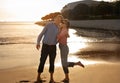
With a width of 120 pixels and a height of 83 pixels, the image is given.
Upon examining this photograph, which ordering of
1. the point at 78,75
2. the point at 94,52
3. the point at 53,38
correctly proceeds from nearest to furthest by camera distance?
the point at 53,38 → the point at 78,75 → the point at 94,52

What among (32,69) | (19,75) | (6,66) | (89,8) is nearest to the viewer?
(19,75)

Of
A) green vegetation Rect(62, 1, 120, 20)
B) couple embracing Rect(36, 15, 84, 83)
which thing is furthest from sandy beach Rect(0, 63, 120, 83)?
green vegetation Rect(62, 1, 120, 20)

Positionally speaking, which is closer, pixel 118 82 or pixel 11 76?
pixel 118 82

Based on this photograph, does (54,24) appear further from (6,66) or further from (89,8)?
(89,8)

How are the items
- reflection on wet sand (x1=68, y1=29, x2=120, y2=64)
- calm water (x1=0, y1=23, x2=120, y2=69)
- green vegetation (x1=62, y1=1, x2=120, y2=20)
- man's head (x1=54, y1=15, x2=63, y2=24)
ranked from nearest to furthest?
man's head (x1=54, y1=15, x2=63, y2=24)
calm water (x1=0, y1=23, x2=120, y2=69)
reflection on wet sand (x1=68, y1=29, x2=120, y2=64)
green vegetation (x1=62, y1=1, x2=120, y2=20)

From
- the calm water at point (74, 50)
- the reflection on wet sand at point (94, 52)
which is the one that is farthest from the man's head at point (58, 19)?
the reflection on wet sand at point (94, 52)

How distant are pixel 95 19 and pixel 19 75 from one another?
239 ft

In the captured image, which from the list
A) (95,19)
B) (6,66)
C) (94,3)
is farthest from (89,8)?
(6,66)

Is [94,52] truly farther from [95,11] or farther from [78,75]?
[95,11]

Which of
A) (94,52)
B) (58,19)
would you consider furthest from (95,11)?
(58,19)

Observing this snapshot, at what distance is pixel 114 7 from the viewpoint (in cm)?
8231

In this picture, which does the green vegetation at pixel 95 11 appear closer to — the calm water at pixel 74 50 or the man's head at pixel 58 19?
the calm water at pixel 74 50

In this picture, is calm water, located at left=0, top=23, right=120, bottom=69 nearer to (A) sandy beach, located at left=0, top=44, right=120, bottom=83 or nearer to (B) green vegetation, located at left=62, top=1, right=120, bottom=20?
(A) sandy beach, located at left=0, top=44, right=120, bottom=83

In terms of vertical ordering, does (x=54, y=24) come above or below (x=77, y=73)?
above
